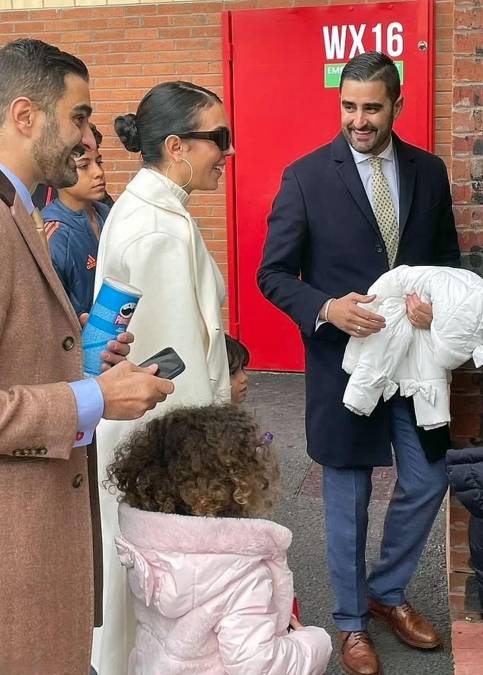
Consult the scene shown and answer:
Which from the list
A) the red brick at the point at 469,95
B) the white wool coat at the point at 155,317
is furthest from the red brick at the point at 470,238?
the white wool coat at the point at 155,317

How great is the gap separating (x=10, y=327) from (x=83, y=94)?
1.85ft

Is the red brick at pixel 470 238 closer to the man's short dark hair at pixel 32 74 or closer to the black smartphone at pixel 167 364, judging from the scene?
the black smartphone at pixel 167 364

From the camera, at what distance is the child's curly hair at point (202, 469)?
239cm

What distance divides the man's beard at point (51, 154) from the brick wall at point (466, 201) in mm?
1784

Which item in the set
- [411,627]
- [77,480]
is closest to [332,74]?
[411,627]

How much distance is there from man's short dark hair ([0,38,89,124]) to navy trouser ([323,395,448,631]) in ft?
6.17

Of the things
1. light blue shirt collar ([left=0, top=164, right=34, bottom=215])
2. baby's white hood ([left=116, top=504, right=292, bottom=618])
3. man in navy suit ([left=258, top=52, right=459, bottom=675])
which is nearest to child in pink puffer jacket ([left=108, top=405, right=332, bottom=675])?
baby's white hood ([left=116, top=504, right=292, bottom=618])

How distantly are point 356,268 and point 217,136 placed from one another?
0.71 meters

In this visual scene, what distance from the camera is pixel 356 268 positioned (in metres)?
3.56

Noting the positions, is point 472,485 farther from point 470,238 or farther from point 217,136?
point 217,136

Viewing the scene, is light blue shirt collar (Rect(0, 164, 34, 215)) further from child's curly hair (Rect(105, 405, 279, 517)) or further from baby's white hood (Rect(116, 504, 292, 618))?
baby's white hood (Rect(116, 504, 292, 618))

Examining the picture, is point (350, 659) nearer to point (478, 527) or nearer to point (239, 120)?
point (478, 527)

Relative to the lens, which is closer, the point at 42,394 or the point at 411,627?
the point at 42,394

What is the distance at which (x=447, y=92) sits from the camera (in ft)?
22.5
